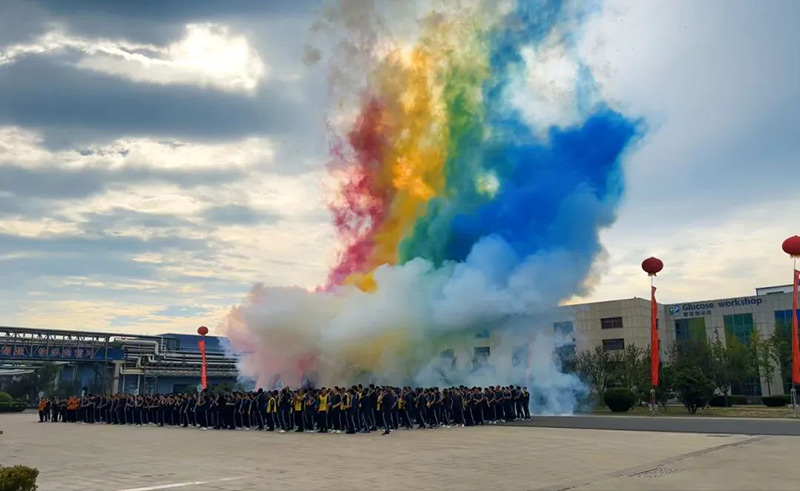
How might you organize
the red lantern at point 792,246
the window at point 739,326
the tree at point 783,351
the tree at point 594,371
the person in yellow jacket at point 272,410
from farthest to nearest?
the window at point 739,326 < the tree at point 783,351 < the tree at point 594,371 < the red lantern at point 792,246 < the person in yellow jacket at point 272,410

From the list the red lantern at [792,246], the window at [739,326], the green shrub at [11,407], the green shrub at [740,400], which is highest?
the red lantern at [792,246]

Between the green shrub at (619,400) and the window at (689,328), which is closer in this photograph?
the green shrub at (619,400)

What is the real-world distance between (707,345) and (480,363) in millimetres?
32678

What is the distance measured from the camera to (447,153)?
122ft

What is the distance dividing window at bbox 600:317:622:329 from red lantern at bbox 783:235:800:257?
48.7 metres

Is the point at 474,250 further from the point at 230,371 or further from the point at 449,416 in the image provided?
the point at 230,371

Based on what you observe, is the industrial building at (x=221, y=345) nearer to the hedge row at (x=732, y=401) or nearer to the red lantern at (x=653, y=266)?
the hedge row at (x=732, y=401)

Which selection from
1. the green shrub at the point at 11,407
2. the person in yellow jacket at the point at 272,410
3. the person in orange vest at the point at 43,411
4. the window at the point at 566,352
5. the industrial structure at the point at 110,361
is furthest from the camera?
the industrial structure at the point at 110,361

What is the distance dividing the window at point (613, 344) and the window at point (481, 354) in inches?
1351

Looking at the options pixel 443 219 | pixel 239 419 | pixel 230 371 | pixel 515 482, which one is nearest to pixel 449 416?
pixel 239 419

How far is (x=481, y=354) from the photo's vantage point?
44438 millimetres

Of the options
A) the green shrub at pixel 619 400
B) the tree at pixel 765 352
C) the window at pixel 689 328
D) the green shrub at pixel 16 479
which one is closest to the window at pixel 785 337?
the tree at pixel 765 352

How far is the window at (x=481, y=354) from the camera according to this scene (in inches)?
1586

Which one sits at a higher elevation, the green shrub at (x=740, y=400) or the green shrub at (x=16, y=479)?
the green shrub at (x=16, y=479)
